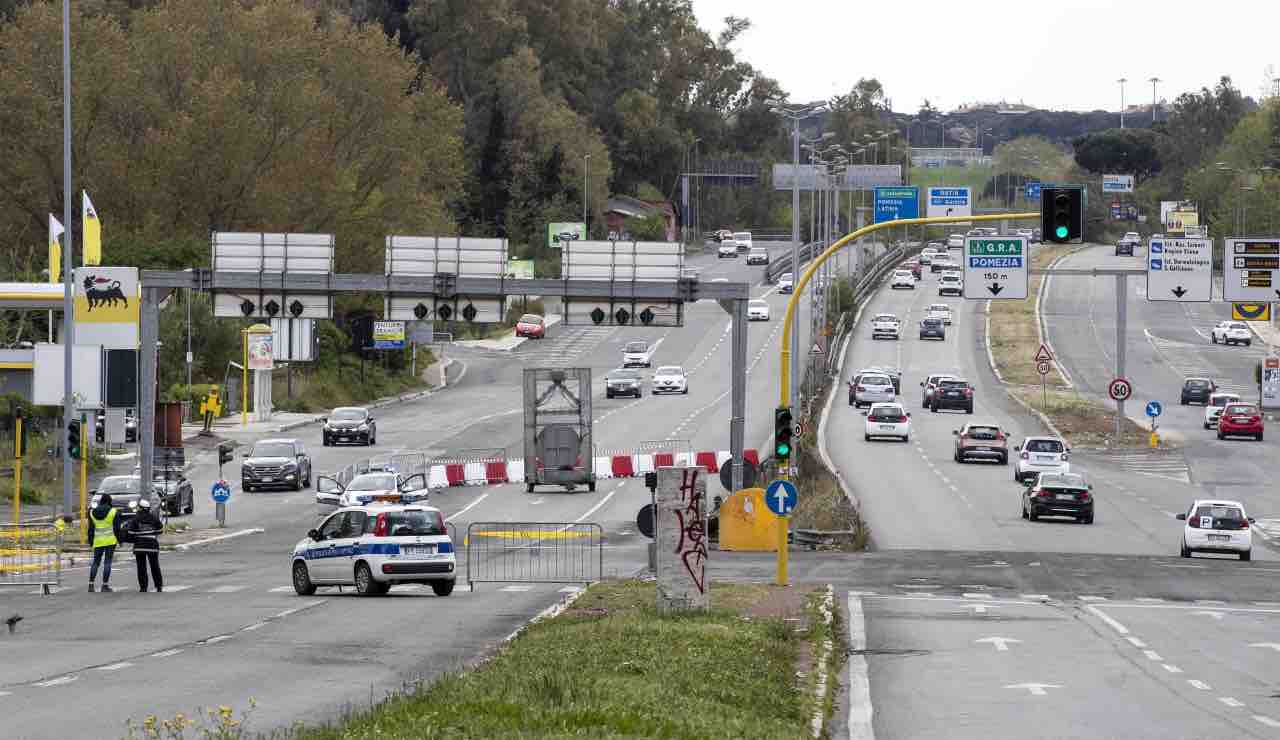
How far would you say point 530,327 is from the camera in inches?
4719

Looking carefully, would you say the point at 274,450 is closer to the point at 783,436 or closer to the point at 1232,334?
the point at 783,436

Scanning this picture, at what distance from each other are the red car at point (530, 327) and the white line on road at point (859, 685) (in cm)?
9328

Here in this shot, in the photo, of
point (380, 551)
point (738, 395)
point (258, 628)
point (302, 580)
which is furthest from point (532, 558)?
point (258, 628)

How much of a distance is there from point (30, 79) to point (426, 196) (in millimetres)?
22803

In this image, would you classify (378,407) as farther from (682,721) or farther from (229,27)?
(682,721)

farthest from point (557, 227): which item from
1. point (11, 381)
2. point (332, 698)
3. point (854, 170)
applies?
point (332, 698)

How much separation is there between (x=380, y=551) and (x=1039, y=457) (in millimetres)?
30447

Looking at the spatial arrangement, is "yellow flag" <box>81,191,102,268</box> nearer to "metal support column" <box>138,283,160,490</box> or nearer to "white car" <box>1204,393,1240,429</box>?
"metal support column" <box>138,283,160,490</box>

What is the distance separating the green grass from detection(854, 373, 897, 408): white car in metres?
58.6

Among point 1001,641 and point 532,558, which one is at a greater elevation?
point 1001,641

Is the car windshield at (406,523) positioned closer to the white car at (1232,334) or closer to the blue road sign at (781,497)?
the blue road sign at (781,497)

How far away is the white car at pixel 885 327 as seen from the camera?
109000 mm

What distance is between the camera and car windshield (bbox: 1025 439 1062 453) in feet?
183

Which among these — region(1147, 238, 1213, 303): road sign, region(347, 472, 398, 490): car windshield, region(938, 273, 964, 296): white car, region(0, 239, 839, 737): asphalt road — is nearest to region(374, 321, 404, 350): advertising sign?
region(0, 239, 839, 737): asphalt road
